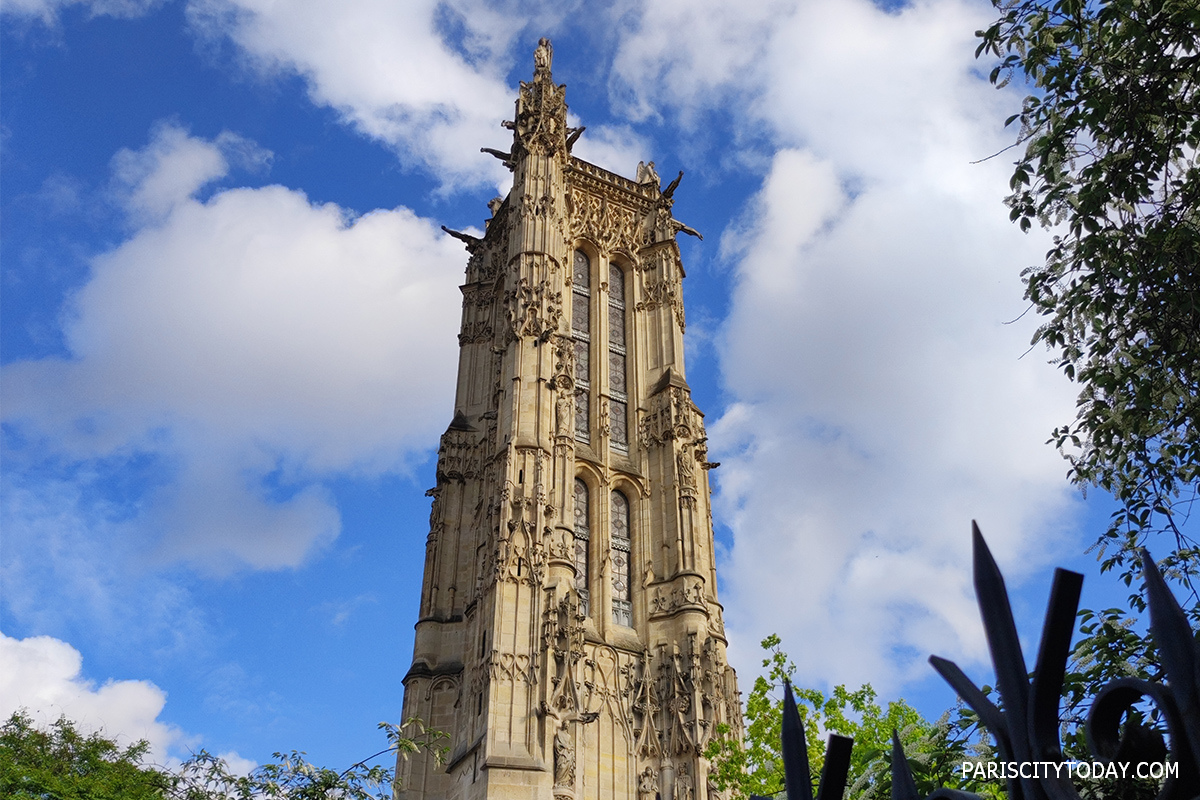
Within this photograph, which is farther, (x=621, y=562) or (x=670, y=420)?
(x=670, y=420)

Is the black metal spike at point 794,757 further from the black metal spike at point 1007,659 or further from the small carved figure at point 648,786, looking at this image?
the small carved figure at point 648,786

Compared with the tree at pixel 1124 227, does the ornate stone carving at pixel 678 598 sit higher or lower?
higher

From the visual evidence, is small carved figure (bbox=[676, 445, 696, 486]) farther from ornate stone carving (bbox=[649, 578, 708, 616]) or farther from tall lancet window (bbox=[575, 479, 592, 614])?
ornate stone carving (bbox=[649, 578, 708, 616])

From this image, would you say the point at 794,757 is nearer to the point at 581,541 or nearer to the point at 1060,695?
the point at 1060,695

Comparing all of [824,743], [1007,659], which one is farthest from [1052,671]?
[824,743]

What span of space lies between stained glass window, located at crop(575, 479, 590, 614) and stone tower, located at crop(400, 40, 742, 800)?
48 millimetres

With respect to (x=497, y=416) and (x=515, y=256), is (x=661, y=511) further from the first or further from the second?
(x=515, y=256)

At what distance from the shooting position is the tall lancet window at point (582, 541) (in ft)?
91.0

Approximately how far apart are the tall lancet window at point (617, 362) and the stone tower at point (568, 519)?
0.07 meters

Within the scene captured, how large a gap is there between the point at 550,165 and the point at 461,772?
19243 millimetres

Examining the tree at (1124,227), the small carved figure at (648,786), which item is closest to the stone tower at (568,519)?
the small carved figure at (648,786)

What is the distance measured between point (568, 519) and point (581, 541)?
229 cm

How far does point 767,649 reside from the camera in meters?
19.9

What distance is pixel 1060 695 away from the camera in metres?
3.17
